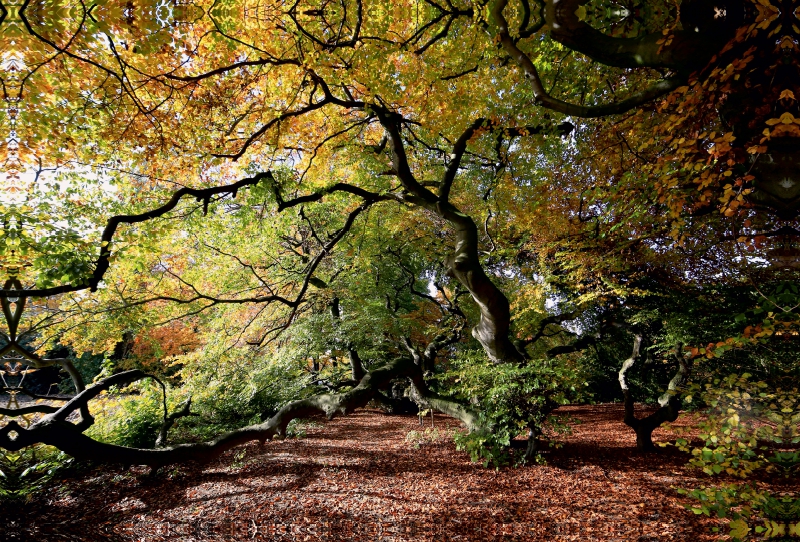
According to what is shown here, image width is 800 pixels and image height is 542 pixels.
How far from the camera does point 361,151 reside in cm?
725

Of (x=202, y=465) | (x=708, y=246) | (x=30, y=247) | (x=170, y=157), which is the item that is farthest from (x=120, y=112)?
(x=708, y=246)

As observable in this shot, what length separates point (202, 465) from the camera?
261 inches

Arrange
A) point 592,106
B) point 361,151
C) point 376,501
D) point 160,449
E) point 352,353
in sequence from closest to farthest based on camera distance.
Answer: point 592,106 < point 376,501 < point 160,449 < point 361,151 < point 352,353

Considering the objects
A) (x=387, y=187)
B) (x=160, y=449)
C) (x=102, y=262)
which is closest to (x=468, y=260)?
(x=387, y=187)

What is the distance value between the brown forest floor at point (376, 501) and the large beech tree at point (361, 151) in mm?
701

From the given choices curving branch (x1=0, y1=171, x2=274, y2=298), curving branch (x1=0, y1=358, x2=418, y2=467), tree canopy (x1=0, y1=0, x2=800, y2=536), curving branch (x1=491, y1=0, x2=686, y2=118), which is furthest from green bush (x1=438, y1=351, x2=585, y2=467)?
curving branch (x1=0, y1=171, x2=274, y2=298)

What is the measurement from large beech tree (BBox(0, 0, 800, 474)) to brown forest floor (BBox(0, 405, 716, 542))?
70cm

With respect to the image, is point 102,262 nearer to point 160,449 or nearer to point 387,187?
point 160,449

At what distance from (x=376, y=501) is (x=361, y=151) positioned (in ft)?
19.3

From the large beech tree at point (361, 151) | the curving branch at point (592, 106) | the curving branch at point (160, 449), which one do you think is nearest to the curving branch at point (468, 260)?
the large beech tree at point (361, 151)

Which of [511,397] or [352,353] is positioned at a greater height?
[352,353]

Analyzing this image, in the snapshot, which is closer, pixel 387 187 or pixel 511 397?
pixel 511 397

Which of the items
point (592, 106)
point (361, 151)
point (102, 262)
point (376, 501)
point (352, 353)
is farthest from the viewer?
point (352, 353)

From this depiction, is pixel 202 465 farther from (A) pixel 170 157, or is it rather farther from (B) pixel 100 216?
(A) pixel 170 157
